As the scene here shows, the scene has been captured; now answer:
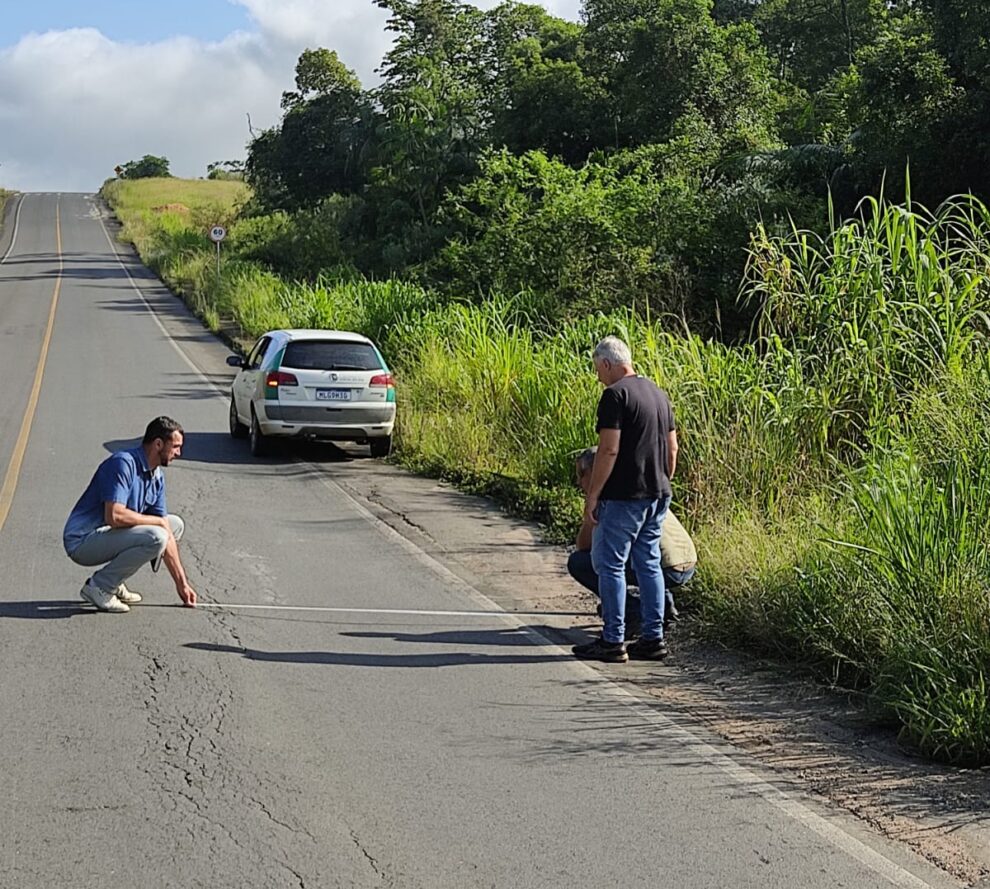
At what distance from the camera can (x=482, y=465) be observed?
16047mm

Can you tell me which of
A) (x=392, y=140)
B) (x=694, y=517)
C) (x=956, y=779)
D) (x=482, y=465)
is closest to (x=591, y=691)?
(x=956, y=779)

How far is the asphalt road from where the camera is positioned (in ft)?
16.8

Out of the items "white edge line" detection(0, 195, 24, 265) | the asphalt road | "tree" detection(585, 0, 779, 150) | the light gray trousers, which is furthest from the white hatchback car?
"white edge line" detection(0, 195, 24, 265)

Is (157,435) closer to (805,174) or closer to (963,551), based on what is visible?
(963,551)

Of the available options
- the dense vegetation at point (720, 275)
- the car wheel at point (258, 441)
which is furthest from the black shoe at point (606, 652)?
the car wheel at point (258, 441)

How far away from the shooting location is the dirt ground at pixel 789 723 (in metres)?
5.69

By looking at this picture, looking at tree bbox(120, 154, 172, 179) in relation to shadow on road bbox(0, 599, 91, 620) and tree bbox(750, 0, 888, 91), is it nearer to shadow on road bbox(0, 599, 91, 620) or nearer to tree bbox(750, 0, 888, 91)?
tree bbox(750, 0, 888, 91)

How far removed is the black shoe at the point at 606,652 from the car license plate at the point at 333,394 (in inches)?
377

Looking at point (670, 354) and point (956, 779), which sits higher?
point (670, 354)

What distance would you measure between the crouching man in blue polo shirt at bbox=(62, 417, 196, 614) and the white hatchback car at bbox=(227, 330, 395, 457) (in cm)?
810

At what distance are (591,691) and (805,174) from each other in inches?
830

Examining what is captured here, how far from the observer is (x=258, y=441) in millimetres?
17703

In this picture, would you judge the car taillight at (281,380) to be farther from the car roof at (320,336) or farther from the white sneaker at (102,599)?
the white sneaker at (102,599)

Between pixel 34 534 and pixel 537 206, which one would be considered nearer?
pixel 34 534
